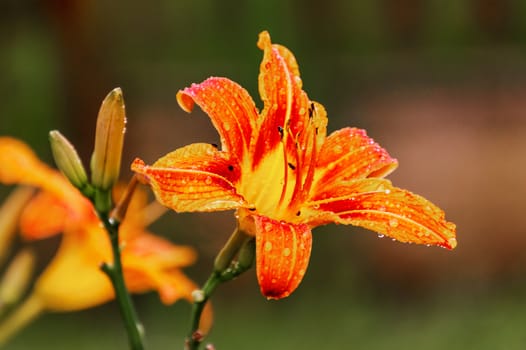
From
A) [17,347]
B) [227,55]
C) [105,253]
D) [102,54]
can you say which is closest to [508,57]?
[227,55]

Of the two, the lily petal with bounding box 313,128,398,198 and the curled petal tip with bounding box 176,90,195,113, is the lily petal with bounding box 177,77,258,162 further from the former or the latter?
the lily petal with bounding box 313,128,398,198

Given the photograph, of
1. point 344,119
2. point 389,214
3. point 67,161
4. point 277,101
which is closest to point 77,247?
point 67,161

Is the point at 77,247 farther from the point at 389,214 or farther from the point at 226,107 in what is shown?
the point at 389,214

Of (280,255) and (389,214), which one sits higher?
(389,214)

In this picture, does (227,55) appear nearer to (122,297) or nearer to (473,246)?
(473,246)

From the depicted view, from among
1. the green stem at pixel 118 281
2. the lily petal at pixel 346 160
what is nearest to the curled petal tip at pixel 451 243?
the lily petal at pixel 346 160

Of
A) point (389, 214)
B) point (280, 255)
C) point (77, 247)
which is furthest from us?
point (77, 247)
